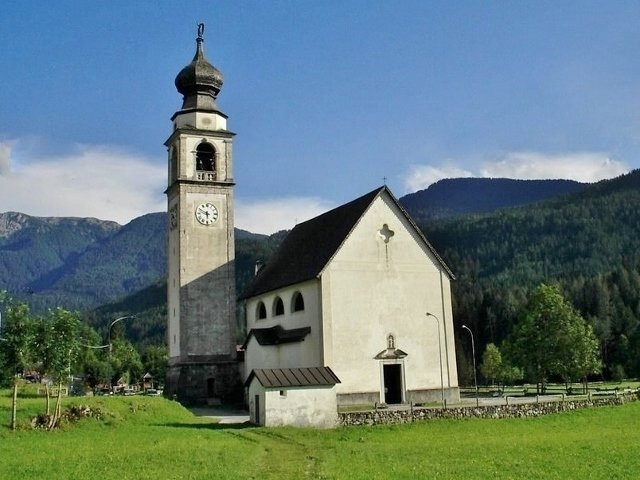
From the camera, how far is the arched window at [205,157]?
53.4 m

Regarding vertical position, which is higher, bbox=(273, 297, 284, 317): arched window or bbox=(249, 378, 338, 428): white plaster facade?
bbox=(273, 297, 284, 317): arched window

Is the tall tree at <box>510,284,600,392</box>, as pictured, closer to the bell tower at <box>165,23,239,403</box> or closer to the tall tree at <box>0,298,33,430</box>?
the bell tower at <box>165,23,239,403</box>

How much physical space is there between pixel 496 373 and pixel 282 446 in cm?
6472

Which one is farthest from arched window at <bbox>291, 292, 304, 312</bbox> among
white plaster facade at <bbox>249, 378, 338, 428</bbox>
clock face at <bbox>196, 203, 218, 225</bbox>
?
clock face at <bbox>196, 203, 218, 225</bbox>

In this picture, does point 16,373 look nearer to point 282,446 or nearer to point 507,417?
point 282,446

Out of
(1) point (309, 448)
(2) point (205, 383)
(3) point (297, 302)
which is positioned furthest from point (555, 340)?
(1) point (309, 448)

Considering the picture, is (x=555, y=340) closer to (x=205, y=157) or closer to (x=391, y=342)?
(x=391, y=342)

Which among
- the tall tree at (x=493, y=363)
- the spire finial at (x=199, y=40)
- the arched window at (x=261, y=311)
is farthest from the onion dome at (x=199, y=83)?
the tall tree at (x=493, y=363)

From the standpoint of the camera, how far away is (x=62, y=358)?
34.1m

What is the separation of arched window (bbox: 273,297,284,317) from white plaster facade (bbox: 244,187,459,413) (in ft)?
7.18

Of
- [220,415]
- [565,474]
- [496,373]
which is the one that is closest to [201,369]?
[220,415]

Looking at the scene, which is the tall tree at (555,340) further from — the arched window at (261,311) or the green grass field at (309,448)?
the arched window at (261,311)

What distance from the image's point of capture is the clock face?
5209 cm

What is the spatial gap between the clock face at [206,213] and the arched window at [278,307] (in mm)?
9277
